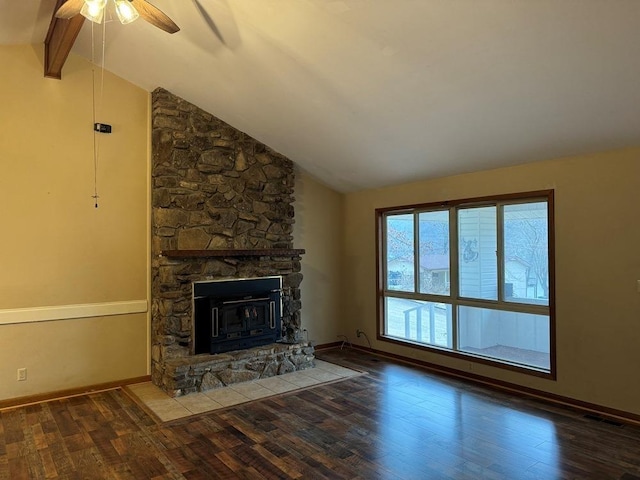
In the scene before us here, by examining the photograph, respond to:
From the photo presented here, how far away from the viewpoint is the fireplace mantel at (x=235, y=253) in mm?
4527

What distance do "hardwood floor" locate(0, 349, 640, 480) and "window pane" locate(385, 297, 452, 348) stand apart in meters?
0.96

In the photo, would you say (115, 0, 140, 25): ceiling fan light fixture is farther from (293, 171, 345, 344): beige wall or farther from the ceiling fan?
(293, 171, 345, 344): beige wall

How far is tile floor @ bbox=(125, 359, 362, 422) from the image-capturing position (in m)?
3.87

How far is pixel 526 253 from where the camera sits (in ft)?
14.1

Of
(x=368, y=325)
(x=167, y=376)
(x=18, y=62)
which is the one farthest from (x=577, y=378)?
(x=18, y=62)

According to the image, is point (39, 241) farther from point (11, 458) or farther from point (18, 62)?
point (11, 458)

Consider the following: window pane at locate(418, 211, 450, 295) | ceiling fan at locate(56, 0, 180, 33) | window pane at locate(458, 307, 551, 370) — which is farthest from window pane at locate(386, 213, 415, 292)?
ceiling fan at locate(56, 0, 180, 33)

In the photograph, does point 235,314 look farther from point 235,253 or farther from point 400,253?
point 400,253

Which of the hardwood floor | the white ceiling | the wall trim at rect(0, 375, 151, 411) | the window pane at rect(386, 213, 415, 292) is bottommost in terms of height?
the hardwood floor

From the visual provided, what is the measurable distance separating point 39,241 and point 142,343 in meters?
1.46

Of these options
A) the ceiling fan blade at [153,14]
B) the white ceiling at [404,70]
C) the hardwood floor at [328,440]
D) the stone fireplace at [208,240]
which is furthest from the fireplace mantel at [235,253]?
the ceiling fan blade at [153,14]

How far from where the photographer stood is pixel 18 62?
163 inches

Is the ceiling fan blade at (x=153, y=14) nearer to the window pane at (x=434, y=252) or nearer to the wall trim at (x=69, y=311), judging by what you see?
the wall trim at (x=69, y=311)

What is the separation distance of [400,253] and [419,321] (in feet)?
2.96
